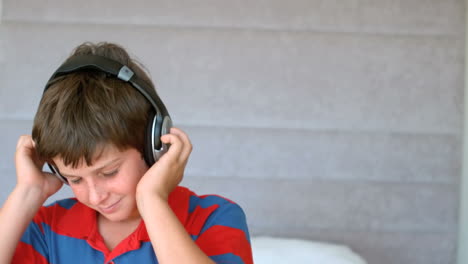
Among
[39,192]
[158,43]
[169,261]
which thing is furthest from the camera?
[158,43]

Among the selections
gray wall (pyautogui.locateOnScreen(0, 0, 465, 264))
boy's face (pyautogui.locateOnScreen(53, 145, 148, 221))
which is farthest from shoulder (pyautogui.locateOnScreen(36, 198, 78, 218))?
gray wall (pyautogui.locateOnScreen(0, 0, 465, 264))

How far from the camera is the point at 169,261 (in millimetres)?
926

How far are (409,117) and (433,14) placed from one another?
0.36m

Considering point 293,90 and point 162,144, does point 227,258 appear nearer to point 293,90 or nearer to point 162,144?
point 162,144

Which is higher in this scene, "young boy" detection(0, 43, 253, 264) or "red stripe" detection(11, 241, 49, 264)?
"young boy" detection(0, 43, 253, 264)

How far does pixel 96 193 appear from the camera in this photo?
979 mm

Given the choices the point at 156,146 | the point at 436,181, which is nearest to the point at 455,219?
the point at 436,181

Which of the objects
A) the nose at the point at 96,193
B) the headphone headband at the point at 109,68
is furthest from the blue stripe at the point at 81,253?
the headphone headband at the point at 109,68

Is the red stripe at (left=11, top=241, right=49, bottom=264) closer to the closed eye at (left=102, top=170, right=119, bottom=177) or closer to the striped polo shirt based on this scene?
the striped polo shirt

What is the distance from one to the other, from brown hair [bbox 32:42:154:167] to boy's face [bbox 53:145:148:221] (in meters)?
0.02

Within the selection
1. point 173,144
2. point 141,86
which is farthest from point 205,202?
point 141,86

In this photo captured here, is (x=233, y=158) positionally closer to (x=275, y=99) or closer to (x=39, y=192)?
(x=275, y=99)

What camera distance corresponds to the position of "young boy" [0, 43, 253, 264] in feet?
3.11

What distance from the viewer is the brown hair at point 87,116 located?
94 centimetres
